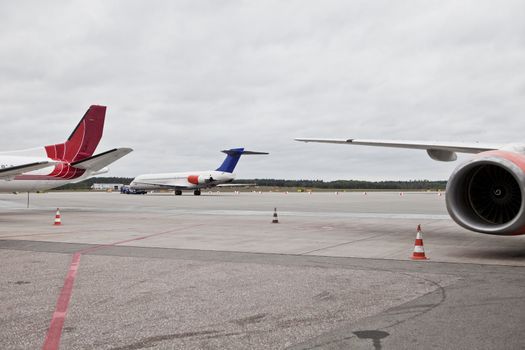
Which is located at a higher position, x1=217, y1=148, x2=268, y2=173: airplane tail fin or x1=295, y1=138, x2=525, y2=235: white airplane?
x1=217, y1=148, x2=268, y2=173: airplane tail fin

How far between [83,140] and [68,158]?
4.46 feet

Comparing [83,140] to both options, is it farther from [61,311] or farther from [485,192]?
[61,311]

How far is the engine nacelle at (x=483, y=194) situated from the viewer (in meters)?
11.2

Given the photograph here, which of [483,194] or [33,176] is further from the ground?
[33,176]

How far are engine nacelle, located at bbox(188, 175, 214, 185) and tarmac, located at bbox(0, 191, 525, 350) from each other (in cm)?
5227

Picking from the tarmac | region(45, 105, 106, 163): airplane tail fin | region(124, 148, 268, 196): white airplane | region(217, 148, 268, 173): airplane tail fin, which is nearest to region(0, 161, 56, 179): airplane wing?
region(45, 105, 106, 163): airplane tail fin

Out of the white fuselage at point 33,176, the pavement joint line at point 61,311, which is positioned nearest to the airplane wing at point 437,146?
the pavement joint line at point 61,311

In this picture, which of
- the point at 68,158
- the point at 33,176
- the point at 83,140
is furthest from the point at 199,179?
the point at 33,176

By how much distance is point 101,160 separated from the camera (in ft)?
98.1

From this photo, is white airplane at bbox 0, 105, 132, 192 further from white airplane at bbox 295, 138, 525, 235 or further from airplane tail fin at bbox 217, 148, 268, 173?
airplane tail fin at bbox 217, 148, 268, 173

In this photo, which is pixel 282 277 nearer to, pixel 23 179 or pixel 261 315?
pixel 261 315

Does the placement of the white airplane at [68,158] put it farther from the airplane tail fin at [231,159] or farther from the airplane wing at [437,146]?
the airplane tail fin at [231,159]

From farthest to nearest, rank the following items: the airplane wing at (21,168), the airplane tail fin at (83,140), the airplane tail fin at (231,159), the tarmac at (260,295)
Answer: the airplane tail fin at (231,159), the airplane tail fin at (83,140), the airplane wing at (21,168), the tarmac at (260,295)

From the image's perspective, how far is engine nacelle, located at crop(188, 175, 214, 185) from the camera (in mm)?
66688
